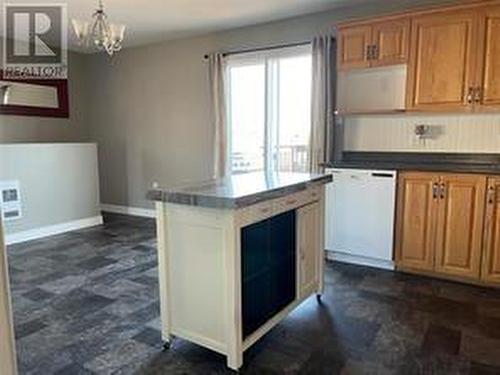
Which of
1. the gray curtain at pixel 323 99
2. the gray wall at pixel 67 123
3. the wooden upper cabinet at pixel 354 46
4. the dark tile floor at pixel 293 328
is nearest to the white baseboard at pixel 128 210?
the gray wall at pixel 67 123

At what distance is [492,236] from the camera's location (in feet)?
10.4

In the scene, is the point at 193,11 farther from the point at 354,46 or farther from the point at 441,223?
the point at 441,223

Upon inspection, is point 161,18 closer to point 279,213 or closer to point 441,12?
point 441,12

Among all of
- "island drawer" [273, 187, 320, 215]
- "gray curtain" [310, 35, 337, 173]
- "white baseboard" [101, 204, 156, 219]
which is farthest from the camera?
"white baseboard" [101, 204, 156, 219]

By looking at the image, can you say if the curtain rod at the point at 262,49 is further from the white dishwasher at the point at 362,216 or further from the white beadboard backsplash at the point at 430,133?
the white dishwasher at the point at 362,216

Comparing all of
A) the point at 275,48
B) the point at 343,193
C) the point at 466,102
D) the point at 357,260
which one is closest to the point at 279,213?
the point at 343,193

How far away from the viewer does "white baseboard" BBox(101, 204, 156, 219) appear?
20.1 ft

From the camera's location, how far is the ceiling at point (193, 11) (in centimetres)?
393

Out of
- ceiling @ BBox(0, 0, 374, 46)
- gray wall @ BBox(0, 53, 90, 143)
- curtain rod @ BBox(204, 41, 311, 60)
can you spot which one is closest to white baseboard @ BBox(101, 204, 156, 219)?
gray wall @ BBox(0, 53, 90, 143)

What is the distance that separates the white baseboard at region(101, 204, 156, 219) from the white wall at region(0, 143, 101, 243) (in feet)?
2.33

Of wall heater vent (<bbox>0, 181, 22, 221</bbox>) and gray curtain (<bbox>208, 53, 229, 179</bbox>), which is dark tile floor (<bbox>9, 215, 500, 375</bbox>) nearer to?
wall heater vent (<bbox>0, 181, 22, 221</bbox>)

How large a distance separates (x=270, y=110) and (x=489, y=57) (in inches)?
91.9

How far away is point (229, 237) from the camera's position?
197cm

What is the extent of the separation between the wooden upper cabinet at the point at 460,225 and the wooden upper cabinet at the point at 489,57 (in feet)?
2.25
